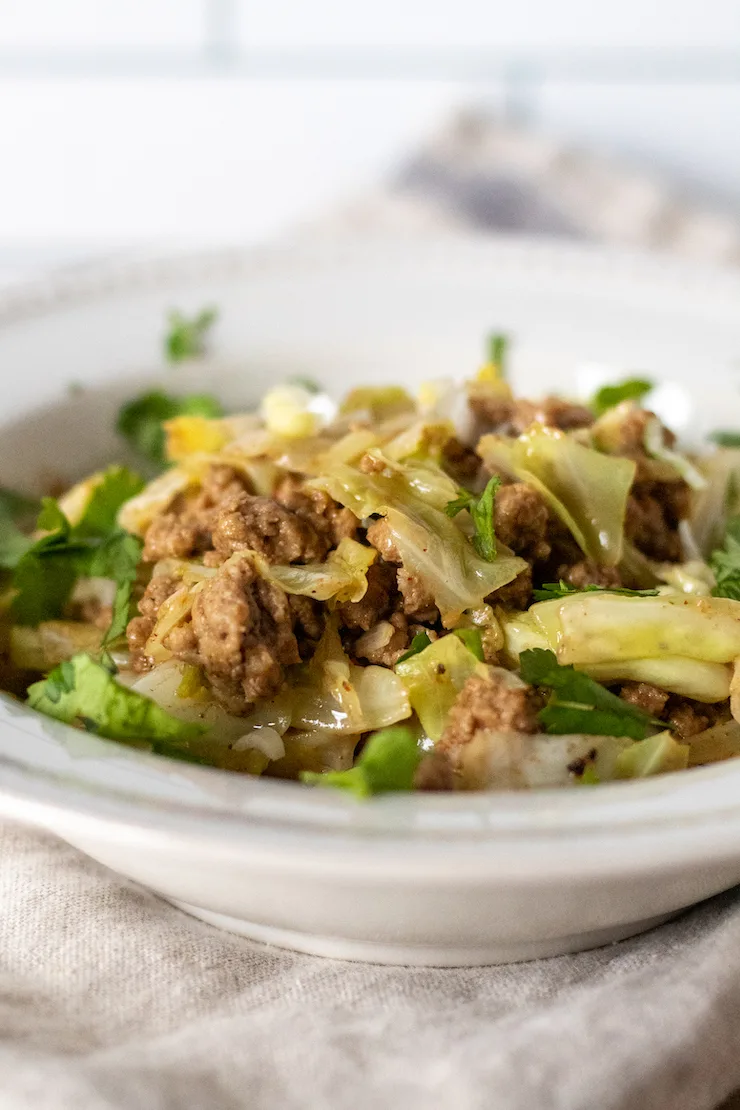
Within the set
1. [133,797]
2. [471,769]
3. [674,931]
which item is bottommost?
[674,931]

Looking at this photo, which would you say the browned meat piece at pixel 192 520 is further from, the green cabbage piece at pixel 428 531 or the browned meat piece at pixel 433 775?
the browned meat piece at pixel 433 775

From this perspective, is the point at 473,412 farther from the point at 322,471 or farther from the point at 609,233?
the point at 609,233

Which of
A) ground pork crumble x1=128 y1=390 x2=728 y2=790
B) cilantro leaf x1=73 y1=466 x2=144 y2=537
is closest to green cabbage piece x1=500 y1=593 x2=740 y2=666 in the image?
ground pork crumble x1=128 y1=390 x2=728 y2=790

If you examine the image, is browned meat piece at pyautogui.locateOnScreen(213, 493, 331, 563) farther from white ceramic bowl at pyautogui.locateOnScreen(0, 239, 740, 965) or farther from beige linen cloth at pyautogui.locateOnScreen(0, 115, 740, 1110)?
beige linen cloth at pyautogui.locateOnScreen(0, 115, 740, 1110)

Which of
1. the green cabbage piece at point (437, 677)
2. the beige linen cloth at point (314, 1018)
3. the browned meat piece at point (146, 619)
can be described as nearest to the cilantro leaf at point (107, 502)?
the browned meat piece at point (146, 619)

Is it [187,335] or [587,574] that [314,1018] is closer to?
[587,574]

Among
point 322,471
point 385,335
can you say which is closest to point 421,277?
point 385,335
